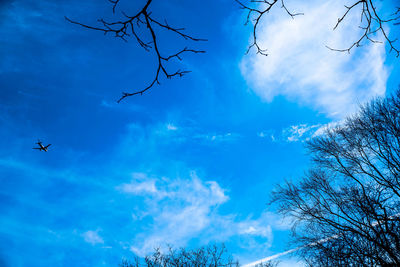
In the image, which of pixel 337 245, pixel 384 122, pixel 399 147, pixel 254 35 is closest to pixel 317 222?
pixel 337 245

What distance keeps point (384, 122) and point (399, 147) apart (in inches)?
50.1

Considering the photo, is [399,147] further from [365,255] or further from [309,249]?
[309,249]

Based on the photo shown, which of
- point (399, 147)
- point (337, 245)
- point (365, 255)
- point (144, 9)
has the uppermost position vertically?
point (399, 147)

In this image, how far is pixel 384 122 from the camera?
8.94 m

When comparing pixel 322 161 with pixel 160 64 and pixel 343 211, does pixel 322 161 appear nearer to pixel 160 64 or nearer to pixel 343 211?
pixel 343 211

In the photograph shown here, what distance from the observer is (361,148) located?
31.3 ft

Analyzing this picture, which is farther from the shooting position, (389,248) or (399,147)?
(399,147)

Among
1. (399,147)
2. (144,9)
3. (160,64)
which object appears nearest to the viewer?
(144,9)

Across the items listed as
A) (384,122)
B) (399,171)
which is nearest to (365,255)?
(399,171)

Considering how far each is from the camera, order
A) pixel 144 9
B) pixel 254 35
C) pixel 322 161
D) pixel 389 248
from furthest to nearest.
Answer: pixel 322 161, pixel 389 248, pixel 254 35, pixel 144 9

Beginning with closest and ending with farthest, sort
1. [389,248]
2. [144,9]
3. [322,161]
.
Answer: [144,9] < [389,248] < [322,161]

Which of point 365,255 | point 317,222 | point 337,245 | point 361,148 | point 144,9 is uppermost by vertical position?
point 361,148

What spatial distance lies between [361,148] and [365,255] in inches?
192

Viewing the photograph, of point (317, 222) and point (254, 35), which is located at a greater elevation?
point (254, 35)
